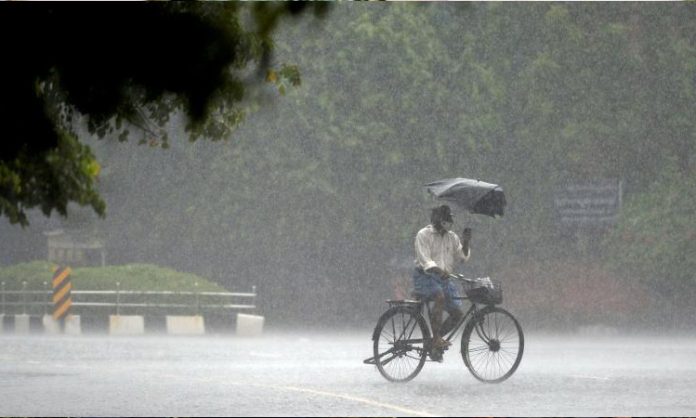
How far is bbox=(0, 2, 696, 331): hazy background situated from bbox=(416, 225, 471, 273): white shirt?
1857 cm

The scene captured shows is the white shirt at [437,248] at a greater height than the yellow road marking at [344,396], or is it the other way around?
the white shirt at [437,248]

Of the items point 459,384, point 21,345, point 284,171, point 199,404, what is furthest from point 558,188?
point 199,404

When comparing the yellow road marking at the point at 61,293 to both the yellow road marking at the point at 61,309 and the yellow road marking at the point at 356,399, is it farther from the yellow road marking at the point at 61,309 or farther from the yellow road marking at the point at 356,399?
the yellow road marking at the point at 356,399

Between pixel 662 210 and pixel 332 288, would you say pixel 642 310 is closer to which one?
pixel 662 210

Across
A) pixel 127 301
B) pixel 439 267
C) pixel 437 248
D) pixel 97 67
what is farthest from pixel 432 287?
pixel 127 301

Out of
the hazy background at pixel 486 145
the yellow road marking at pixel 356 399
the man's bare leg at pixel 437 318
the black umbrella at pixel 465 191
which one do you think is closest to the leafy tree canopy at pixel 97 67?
the yellow road marking at pixel 356 399

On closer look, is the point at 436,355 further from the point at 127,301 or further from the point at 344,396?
the point at 127,301

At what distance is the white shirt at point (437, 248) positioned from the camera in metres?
17.0

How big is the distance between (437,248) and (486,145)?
2123cm

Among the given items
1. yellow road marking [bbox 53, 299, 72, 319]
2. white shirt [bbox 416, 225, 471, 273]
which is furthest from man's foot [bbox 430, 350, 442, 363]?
yellow road marking [bbox 53, 299, 72, 319]

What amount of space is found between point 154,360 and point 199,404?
7.12 meters

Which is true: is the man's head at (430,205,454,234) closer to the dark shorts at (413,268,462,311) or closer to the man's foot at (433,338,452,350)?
the dark shorts at (413,268,462,311)

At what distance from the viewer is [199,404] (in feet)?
47.0

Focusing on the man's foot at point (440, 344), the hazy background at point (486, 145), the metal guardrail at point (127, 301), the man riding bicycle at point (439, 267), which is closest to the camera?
the man's foot at point (440, 344)
